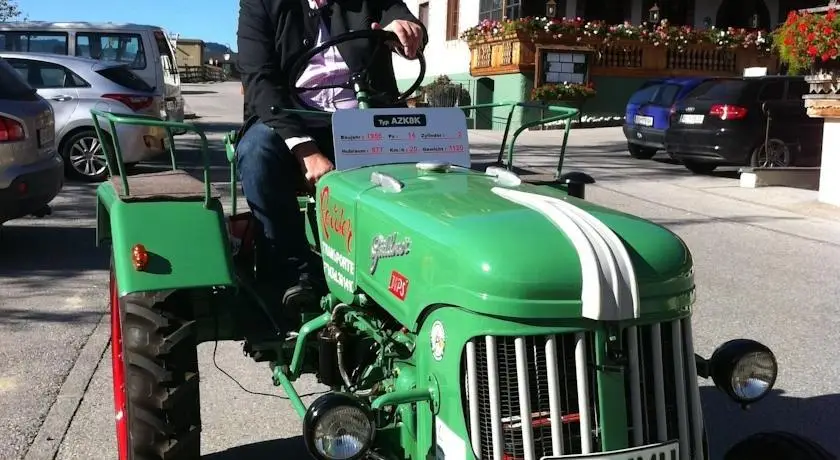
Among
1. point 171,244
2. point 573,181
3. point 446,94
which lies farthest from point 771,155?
point 446,94

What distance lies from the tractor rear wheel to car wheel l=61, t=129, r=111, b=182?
9.96 meters

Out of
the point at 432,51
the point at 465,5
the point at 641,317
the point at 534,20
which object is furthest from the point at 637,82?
the point at 641,317

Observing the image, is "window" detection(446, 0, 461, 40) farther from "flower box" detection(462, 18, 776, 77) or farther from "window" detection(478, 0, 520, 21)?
"flower box" detection(462, 18, 776, 77)

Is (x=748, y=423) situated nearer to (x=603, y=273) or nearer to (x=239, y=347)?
(x=603, y=273)

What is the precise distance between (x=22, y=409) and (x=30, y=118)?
157 inches

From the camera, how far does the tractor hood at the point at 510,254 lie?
2.23m

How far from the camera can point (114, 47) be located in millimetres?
15172

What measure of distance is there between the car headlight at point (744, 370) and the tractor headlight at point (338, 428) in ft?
3.73

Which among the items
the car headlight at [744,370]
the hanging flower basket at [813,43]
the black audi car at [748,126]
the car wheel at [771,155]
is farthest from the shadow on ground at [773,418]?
the car wheel at [771,155]

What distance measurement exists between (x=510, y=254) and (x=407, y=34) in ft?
6.07

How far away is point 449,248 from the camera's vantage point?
2383 mm

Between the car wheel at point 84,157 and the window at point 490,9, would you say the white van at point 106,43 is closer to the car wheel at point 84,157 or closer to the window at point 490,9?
the car wheel at point 84,157

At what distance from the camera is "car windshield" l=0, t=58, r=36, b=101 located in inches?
305

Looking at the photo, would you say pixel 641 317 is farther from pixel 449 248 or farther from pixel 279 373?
pixel 279 373
